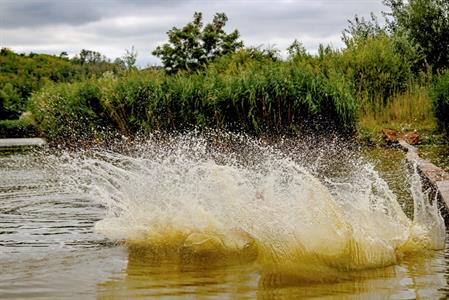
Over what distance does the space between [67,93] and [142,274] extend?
18234 mm

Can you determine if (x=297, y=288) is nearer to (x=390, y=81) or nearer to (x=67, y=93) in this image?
(x=67, y=93)

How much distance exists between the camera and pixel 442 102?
63.9 ft

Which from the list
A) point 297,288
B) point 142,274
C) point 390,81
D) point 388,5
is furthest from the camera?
point 388,5

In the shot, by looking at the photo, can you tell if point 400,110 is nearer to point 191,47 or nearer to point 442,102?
point 442,102

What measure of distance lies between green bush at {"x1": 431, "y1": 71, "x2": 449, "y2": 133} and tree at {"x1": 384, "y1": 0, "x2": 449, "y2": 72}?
1366 cm

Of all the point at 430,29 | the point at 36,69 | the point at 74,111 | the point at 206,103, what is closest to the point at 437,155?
the point at 206,103

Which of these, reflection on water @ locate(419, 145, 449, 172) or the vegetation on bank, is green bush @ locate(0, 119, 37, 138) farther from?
reflection on water @ locate(419, 145, 449, 172)

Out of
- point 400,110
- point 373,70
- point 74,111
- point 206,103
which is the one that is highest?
point 373,70

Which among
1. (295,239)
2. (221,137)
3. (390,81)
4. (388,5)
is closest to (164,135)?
(221,137)

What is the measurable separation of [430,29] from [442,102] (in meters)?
16.3

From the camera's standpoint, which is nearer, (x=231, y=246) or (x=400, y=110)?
(x=231, y=246)

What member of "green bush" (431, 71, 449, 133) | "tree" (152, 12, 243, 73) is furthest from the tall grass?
"tree" (152, 12, 243, 73)

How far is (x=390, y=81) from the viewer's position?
24.5m

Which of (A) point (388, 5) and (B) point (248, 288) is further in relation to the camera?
(A) point (388, 5)
